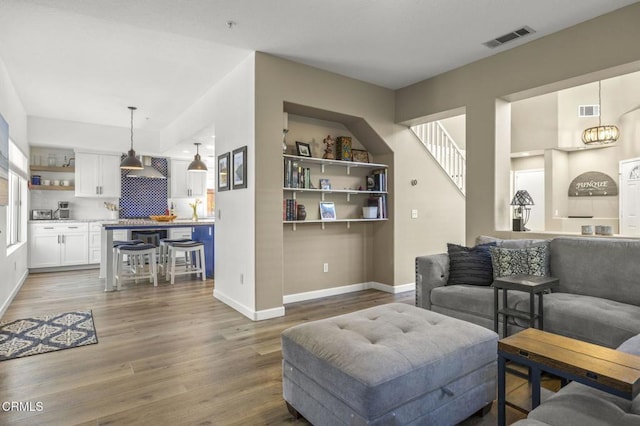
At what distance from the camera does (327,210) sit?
16.2ft

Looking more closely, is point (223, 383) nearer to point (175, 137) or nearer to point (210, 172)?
point (175, 137)

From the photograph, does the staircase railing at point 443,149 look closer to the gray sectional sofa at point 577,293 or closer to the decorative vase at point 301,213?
the decorative vase at point 301,213

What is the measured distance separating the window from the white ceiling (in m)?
1.11

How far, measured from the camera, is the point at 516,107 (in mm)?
8688

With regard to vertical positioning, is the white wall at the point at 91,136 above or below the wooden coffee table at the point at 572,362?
above

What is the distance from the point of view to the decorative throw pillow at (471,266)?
3281 mm

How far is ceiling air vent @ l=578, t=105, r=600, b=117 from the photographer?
26.4 feet

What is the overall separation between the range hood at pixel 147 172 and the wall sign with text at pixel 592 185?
988 cm

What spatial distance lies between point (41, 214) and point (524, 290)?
830 cm

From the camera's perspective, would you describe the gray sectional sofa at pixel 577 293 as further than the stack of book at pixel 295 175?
No

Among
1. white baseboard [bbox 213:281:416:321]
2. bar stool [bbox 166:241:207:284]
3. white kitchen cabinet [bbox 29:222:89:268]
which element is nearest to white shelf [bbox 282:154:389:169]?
white baseboard [bbox 213:281:416:321]

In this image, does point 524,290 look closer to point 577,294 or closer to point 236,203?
point 577,294

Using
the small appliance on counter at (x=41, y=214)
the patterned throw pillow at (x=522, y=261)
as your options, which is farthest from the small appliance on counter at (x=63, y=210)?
the patterned throw pillow at (x=522, y=261)

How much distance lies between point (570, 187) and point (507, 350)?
896cm
